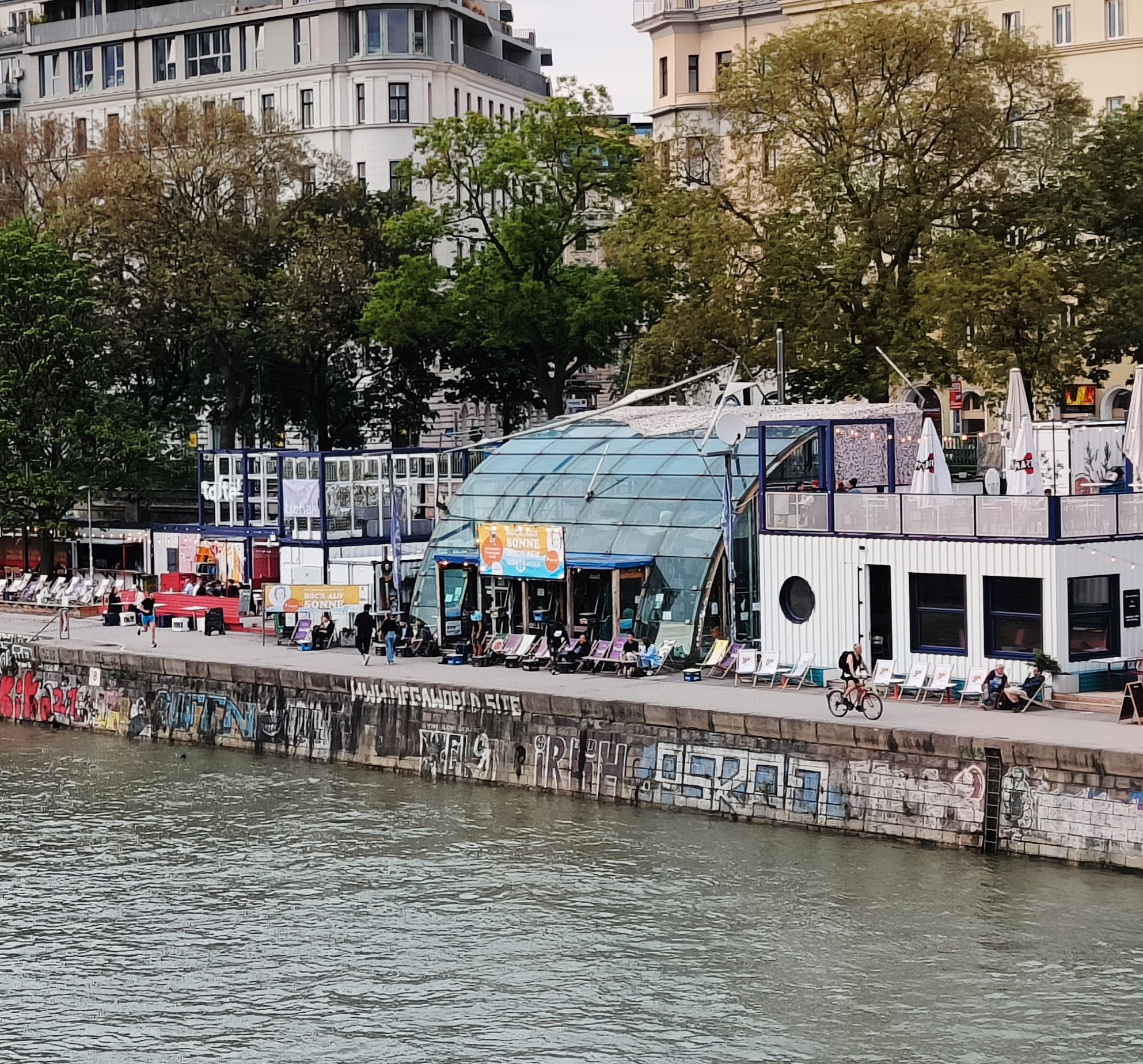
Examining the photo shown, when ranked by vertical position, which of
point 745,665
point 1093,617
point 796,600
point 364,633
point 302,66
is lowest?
point 745,665

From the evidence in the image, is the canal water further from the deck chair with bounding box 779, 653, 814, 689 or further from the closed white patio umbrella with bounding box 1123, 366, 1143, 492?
the closed white patio umbrella with bounding box 1123, 366, 1143, 492

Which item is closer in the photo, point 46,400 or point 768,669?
point 768,669

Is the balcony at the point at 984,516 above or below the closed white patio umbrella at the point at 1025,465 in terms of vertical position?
below

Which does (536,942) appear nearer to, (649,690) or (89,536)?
(649,690)

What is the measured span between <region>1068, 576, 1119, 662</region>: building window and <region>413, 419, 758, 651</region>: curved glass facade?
9128mm

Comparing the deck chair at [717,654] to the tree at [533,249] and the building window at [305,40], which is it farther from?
the building window at [305,40]

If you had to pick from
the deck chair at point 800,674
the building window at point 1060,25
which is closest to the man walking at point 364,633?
the deck chair at point 800,674

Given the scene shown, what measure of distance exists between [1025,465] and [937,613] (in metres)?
4.65

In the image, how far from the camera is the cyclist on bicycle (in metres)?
38.1

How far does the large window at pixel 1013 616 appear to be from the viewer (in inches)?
1575

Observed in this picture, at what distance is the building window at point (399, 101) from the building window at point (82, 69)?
19.5 metres

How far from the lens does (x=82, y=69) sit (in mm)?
117750

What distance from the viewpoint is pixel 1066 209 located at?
6462cm

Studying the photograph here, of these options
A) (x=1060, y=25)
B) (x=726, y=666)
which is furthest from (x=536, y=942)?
(x=1060, y=25)
